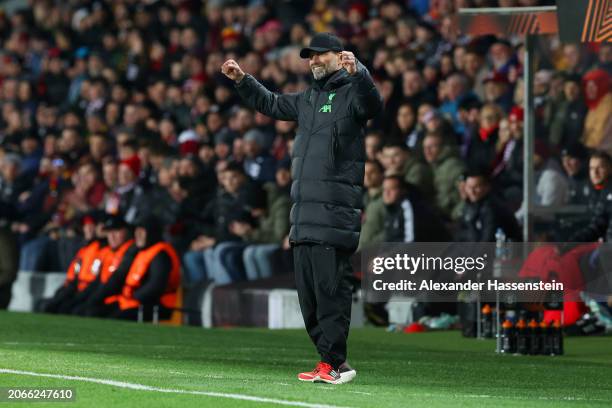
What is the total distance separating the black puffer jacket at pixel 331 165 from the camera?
1016 centimetres

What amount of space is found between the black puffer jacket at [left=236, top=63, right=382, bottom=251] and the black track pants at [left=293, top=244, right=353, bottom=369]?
9 cm

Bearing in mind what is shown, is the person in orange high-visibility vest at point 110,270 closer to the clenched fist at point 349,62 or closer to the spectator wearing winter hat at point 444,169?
the spectator wearing winter hat at point 444,169

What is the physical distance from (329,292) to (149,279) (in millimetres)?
9967

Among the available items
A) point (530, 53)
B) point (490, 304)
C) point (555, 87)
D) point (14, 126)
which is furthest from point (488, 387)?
point (14, 126)

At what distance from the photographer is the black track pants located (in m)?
10.2

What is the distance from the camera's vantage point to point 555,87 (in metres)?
17.3

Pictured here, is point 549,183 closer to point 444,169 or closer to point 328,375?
point 444,169

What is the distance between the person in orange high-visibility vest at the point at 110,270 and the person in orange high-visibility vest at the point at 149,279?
10cm

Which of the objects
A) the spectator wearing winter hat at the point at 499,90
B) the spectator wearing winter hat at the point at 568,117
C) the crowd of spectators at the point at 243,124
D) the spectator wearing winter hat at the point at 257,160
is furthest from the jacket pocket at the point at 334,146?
the spectator wearing winter hat at the point at 257,160

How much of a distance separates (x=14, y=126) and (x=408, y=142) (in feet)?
35.6

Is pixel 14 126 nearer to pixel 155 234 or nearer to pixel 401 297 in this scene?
pixel 155 234

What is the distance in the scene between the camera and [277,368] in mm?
11516

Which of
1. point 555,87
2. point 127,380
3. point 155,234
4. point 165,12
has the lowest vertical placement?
point 127,380

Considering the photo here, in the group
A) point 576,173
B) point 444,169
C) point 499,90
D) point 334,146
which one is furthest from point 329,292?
point 499,90
